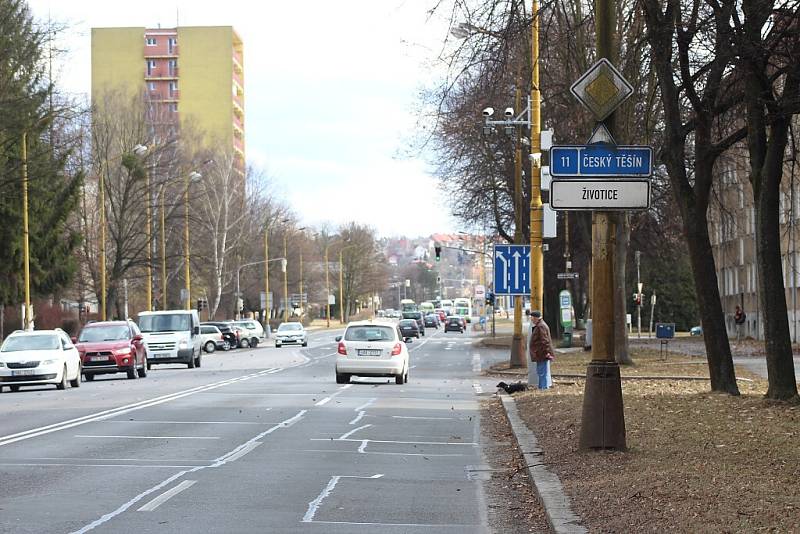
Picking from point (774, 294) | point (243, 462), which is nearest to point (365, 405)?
point (774, 294)

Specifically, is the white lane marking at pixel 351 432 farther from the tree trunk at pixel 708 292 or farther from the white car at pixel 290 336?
the white car at pixel 290 336

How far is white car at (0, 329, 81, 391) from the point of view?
101 ft

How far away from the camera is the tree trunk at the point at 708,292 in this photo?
21500 millimetres

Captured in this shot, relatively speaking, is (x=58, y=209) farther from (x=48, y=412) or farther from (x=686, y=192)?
(x=686, y=192)

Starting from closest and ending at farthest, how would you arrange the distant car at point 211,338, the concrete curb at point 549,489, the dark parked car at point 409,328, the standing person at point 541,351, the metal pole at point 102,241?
the concrete curb at point 549,489 → the standing person at point 541,351 → the metal pole at point 102,241 → the distant car at point 211,338 → the dark parked car at point 409,328

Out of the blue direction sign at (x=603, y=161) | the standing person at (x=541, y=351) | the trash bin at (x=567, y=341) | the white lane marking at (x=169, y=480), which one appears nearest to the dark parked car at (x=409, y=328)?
the trash bin at (x=567, y=341)

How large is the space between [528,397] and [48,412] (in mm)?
8846

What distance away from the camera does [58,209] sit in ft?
188

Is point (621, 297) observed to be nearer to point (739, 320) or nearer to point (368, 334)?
point (368, 334)

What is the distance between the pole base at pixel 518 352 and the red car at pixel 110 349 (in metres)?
11.3

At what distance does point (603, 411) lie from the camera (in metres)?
13.3

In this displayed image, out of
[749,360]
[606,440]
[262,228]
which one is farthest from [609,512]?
[262,228]

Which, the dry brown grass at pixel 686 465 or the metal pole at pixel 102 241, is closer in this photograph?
the dry brown grass at pixel 686 465

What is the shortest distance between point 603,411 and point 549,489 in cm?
247
